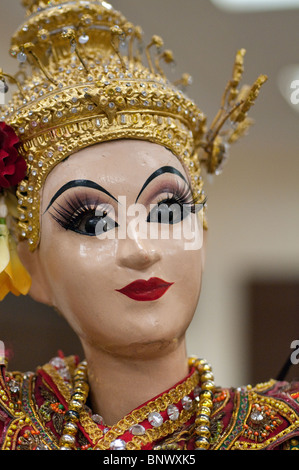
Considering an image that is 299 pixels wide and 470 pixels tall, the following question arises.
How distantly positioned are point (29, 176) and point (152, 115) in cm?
31

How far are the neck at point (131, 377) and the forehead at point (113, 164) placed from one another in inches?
15.2

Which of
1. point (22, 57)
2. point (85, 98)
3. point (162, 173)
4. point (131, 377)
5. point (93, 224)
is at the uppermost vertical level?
point (22, 57)

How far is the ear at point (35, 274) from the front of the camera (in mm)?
1531

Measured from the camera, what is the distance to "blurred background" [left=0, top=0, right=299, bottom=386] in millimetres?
2291

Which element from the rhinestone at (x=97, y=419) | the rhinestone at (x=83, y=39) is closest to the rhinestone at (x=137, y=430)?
the rhinestone at (x=97, y=419)

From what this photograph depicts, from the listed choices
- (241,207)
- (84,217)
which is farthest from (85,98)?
(241,207)

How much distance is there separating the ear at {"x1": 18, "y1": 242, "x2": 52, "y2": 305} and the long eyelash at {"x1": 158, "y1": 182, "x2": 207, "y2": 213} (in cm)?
35

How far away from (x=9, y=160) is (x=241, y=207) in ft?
6.89

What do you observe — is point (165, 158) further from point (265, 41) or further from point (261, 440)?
point (265, 41)

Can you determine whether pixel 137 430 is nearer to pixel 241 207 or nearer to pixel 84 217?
pixel 84 217

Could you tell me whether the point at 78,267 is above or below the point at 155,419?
above

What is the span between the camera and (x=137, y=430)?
137cm

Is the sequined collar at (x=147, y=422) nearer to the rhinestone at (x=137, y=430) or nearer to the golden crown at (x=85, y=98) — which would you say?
the rhinestone at (x=137, y=430)

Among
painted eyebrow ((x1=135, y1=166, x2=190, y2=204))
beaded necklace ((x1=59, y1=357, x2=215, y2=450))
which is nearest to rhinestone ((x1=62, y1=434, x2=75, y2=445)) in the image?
beaded necklace ((x1=59, y1=357, x2=215, y2=450))
